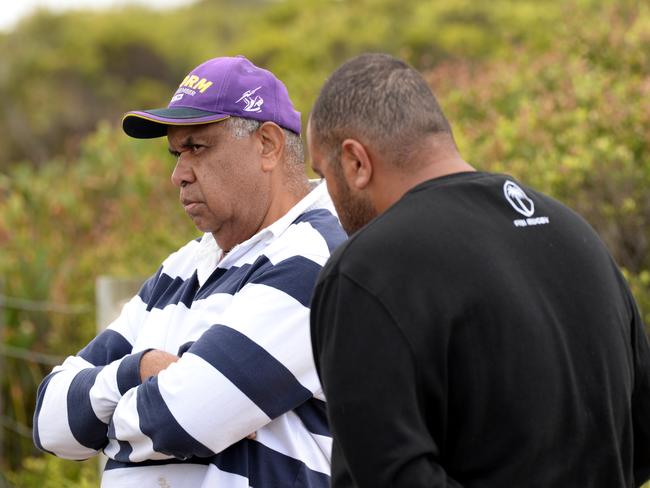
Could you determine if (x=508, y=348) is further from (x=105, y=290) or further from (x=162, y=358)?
(x=105, y=290)

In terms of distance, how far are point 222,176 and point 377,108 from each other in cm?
98

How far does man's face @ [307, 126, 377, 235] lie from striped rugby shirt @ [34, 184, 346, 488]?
1.87 feet

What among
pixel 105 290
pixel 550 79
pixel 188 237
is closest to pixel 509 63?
pixel 550 79

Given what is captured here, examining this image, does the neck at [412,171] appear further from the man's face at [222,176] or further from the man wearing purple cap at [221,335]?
the man's face at [222,176]

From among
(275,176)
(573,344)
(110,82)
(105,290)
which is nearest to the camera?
(573,344)

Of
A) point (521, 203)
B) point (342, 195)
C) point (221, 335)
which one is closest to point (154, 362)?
point (221, 335)

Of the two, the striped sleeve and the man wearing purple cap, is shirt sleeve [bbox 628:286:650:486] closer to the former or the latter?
the man wearing purple cap

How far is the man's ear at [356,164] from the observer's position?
218cm

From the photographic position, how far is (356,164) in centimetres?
220

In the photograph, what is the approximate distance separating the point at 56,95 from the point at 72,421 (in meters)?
20.5

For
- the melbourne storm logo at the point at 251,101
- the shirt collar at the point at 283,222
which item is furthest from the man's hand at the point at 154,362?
the melbourne storm logo at the point at 251,101

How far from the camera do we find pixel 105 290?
5.00m

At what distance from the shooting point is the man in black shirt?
1979 millimetres

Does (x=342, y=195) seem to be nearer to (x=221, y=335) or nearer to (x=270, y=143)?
(x=221, y=335)
